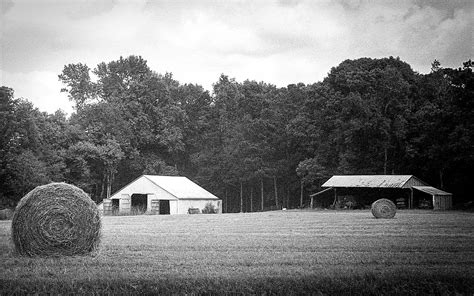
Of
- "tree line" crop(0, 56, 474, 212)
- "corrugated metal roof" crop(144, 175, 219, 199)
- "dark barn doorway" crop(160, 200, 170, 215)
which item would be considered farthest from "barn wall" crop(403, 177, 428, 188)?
"dark barn doorway" crop(160, 200, 170, 215)

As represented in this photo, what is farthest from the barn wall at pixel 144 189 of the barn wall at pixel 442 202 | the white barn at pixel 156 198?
the barn wall at pixel 442 202

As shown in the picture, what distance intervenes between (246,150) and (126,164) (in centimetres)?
1586

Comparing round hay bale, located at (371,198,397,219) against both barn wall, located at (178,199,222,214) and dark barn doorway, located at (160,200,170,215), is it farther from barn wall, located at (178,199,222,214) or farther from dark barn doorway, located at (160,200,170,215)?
dark barn doorway, located at (160,200,170,215)

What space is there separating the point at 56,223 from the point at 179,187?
4081cm

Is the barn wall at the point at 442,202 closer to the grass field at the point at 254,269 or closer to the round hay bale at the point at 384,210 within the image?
the round hay bale at the point at 384,210

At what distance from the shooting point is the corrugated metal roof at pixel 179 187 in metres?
52.6

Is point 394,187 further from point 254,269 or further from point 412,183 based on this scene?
point 254,269

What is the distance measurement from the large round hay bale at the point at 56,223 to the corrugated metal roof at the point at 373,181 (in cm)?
3988

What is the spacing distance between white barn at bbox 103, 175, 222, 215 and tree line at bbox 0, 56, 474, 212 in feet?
16.9

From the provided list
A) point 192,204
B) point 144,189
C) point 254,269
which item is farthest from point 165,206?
point 254,269

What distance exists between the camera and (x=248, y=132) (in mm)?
69188

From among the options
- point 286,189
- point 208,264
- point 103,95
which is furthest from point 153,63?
point 208,264

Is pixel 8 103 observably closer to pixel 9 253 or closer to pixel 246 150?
pixel 246 150

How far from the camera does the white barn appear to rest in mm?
51688
